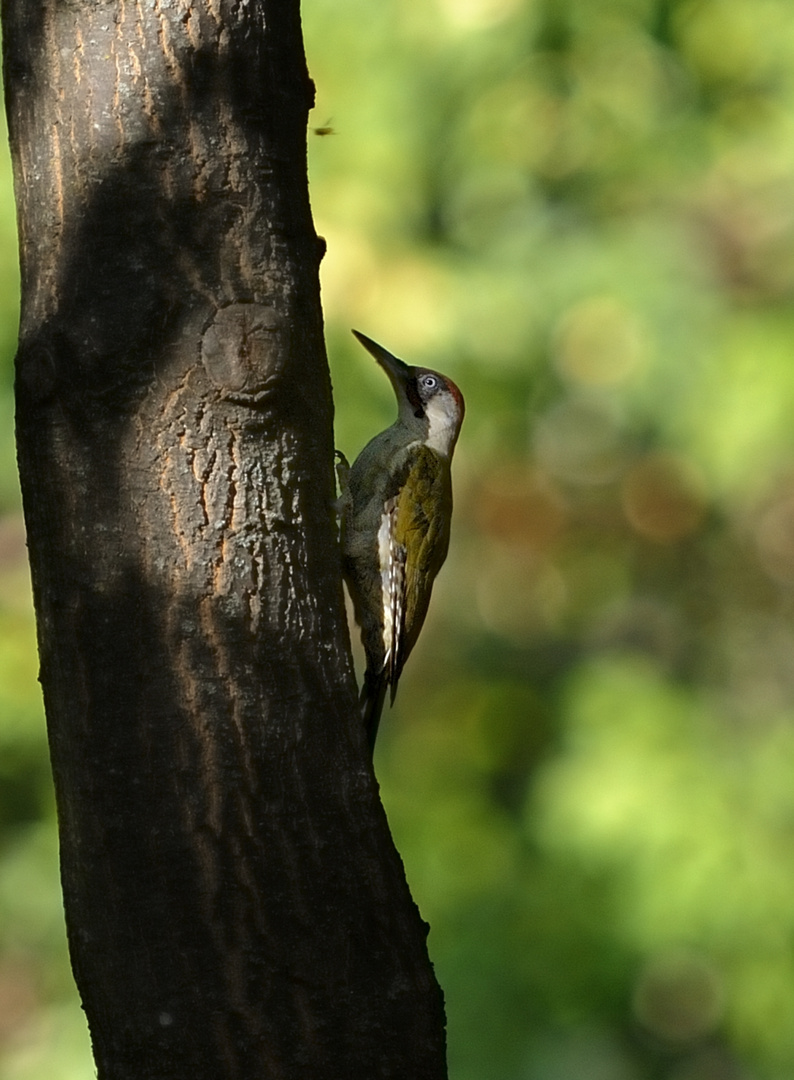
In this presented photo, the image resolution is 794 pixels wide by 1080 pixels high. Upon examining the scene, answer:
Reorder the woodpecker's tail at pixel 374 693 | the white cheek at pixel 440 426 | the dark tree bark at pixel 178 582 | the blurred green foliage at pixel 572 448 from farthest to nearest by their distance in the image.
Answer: the blurred green foliage at pixel 572 448, the white cheek at pixel 440 426, the woodpecker's tail at pixel 374 693, the dark tree bark at pixel 178 582

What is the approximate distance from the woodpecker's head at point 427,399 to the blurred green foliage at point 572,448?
46.3 inches

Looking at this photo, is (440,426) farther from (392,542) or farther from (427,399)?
(392,542)

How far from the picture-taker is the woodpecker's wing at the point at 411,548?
3959 mm

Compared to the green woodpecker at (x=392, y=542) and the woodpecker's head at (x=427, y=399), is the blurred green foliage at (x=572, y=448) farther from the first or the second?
the green woodpecker at (x=392, y=542)

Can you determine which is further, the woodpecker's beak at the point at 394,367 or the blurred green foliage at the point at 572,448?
the blurred green foliage at the point at 572,448

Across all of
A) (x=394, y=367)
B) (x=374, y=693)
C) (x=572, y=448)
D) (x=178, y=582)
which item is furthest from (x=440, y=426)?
(x=178, y=582)

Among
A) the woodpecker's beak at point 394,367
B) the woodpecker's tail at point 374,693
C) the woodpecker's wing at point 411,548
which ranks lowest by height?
the woodpecker's tail at point 374,693

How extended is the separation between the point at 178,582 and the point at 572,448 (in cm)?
447

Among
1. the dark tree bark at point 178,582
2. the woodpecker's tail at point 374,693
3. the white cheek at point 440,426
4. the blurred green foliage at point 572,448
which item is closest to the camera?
the dark tree bark at point 178,582

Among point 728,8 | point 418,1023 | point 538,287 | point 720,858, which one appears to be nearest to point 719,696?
point 720,858

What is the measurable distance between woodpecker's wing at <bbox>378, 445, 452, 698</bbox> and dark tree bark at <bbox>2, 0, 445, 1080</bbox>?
1655 mm

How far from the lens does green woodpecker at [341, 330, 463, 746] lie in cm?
396

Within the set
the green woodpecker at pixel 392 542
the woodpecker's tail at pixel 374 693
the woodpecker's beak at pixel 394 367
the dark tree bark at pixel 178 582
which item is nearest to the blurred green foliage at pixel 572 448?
the woodpecker's beak at pixel 394 367

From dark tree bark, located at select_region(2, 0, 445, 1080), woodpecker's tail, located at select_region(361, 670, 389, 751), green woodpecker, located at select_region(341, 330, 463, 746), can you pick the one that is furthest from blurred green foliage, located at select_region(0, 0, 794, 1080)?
dark tree bark, located at select_region(2, 0, 445, 1080)
